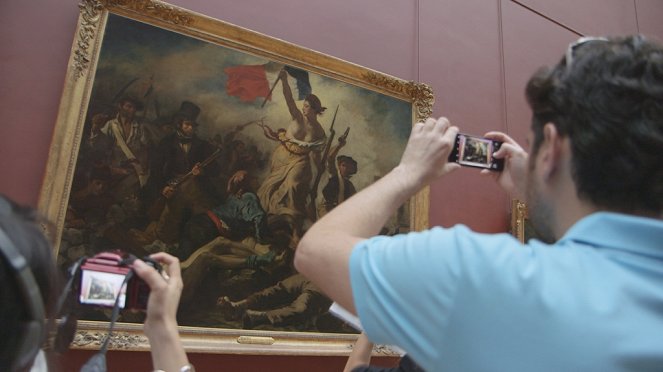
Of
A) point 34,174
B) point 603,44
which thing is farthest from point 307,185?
point 603,44

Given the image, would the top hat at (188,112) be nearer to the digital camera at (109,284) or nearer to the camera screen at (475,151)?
the digital camera at (109,284)

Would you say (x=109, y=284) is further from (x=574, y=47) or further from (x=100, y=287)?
(x=574, y=47)

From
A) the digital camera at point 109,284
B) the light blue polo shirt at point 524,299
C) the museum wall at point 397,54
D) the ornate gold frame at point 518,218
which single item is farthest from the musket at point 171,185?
the ornate gold frame at point 518,218

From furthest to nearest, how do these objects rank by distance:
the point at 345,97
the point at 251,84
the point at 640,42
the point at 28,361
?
the point at 345,97
the point at 251,84
the point at 640,42
the point at 28,361

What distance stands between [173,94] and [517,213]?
11.8ft

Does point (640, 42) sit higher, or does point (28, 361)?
point (640, 42)

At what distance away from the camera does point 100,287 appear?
1403 millimetres

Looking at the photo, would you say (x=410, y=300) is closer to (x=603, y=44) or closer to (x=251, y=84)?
(x=603, y=44)

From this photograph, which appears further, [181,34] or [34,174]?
[181,34]

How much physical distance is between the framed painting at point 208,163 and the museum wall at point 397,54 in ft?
0.68

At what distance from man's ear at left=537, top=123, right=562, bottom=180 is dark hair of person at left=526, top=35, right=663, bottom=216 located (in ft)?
0.08

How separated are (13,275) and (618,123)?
1108mm

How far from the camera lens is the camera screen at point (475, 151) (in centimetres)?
153

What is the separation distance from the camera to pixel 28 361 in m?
0.81
